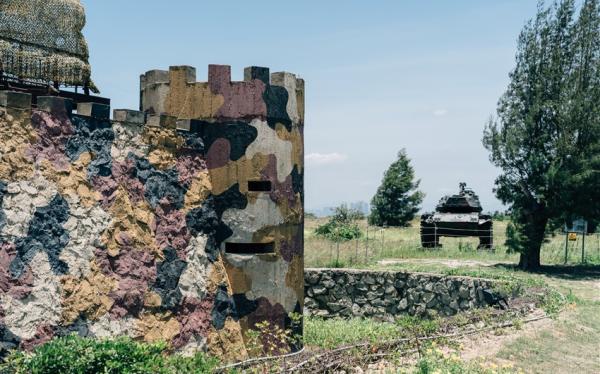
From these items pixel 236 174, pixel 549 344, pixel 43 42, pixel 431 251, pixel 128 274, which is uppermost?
pixel 43 42

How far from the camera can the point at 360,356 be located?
8.23 m

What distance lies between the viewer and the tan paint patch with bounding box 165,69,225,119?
1045 centimetres

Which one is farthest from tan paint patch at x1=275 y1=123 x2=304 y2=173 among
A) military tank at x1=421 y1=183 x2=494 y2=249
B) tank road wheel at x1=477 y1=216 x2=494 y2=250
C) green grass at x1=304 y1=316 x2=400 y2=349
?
tank road wheel at x1=477 y1=216 x2=494 y2=250

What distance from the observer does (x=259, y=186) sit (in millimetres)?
10773

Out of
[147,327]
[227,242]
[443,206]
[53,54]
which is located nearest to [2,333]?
[147,327]

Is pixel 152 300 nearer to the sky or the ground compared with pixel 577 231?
nearer to the ground

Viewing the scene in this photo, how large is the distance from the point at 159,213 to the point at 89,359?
343 cm

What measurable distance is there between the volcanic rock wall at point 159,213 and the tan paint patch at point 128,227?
0.02 meters

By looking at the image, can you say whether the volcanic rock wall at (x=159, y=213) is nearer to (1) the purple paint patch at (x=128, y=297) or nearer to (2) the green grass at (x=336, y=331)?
(1) the purple paint patch at (x=128, y=297)

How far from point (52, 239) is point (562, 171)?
15.8 metres

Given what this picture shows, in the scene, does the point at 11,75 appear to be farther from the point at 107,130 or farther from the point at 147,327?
the point at 147,327

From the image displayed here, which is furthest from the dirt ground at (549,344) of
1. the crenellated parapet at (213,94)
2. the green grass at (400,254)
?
the green grass at (400,254)

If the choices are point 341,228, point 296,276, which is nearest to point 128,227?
point 296,276

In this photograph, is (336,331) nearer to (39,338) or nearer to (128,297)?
(128,297)
